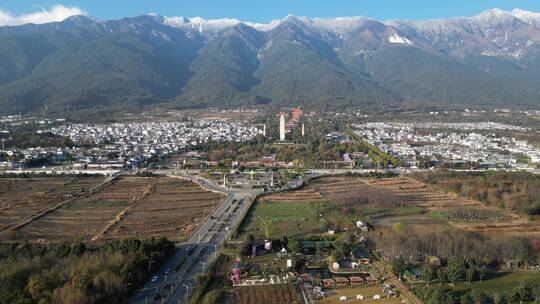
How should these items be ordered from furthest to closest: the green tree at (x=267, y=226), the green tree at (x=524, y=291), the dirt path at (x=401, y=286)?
the green tree at (x=267, y=226) → the dirt path at (x=401, y=286) → the green tree at (x=524, y=291)

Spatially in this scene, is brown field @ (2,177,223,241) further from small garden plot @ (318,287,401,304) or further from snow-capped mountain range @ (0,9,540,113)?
snow-capped mountain range @ (0,9,540,113)

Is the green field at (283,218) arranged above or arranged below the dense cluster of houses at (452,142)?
below

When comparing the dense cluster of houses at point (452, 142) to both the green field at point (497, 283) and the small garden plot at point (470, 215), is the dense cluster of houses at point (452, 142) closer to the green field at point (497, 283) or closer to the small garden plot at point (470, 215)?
the small garden plot at point (470, 215)

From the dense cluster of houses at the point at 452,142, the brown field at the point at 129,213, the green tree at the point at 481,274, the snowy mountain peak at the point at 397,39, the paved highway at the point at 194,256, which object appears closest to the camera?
the paved highway at the point at 194,256

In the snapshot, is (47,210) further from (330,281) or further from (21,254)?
(330,281)

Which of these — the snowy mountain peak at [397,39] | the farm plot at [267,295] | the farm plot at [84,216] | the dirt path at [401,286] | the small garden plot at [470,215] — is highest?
the snowy mountain peak at [397,39]

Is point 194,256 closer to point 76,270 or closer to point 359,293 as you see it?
point 76,270

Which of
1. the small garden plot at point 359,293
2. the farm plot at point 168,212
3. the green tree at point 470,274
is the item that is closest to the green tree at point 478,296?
the green tree at point 470,274

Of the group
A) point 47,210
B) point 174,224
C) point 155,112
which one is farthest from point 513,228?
point 155,112
